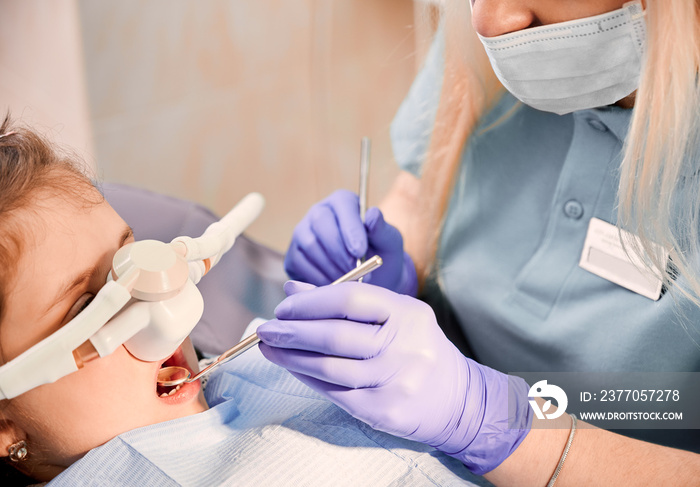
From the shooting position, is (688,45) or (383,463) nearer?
(688,45)

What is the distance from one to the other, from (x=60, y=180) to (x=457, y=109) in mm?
742

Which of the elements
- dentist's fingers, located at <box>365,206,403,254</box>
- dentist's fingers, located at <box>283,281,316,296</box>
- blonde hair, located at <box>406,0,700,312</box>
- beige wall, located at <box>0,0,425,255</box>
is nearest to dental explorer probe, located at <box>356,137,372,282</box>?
dentist's fingers, located at <box>365,206,403,254</box>

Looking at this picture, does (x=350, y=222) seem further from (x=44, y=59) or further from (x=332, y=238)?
(x=44, y=59)

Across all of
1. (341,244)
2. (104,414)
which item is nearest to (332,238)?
(341,244)

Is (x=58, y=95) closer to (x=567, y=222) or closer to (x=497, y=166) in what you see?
(x=497, y=166)

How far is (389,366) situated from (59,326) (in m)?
0.40

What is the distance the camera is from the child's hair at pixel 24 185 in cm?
68

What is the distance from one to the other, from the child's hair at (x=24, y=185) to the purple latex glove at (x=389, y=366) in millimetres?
297

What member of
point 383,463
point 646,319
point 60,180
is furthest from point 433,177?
point 60,180

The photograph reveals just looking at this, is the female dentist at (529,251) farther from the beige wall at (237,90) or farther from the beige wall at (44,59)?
the beige wall at (44,59)

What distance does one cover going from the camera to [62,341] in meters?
0.64

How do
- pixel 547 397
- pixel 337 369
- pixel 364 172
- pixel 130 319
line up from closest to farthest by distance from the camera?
pixel 130 319, pixel 337 369, pixel 547 397, pixel 364 172

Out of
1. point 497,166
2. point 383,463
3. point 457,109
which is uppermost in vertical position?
point 457,109

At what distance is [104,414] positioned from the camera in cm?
78
